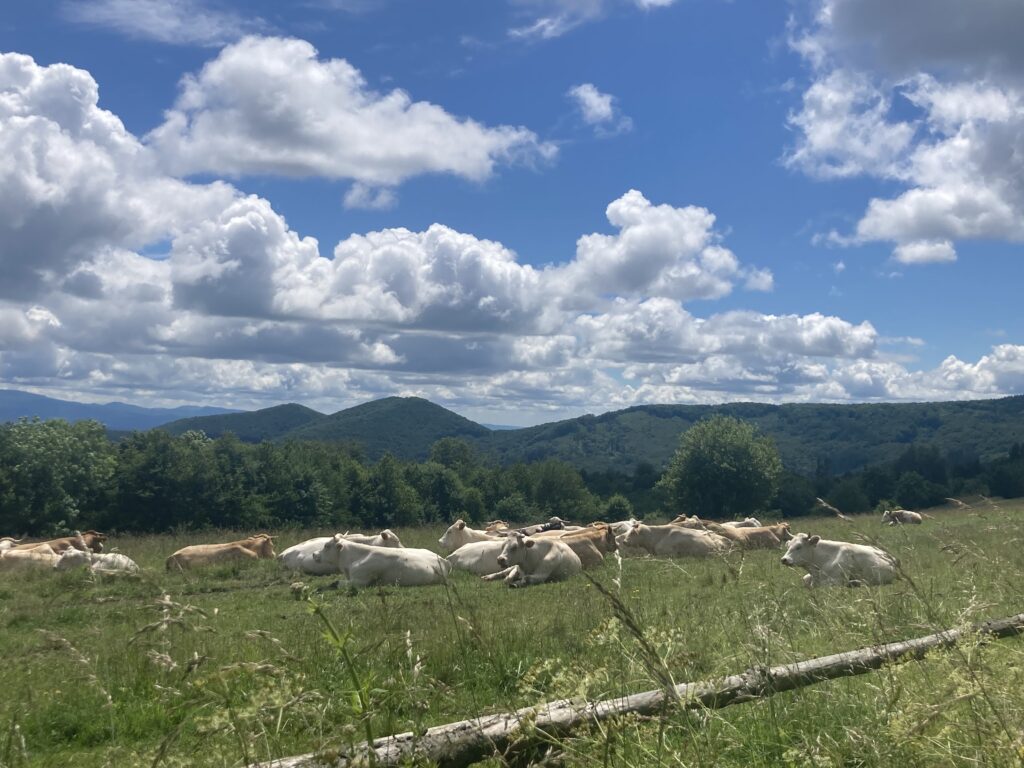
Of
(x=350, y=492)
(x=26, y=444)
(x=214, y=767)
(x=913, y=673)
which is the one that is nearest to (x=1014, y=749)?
(x=913, y=673)

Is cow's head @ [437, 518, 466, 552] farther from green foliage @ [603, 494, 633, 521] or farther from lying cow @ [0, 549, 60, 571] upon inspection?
green foliage @ [603, 494, 633, 521]

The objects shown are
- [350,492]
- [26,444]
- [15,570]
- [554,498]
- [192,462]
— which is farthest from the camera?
[554,498]

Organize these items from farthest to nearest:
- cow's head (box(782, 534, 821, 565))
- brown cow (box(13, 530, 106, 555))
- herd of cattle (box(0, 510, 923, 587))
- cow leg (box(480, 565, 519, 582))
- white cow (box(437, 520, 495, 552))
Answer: white cow (box(437, 520, 495, 552)) → brown cow (box(13, 530, 106, 555)) → cow leg (box(480, 565, 519, 582)) → cow's head (box(782, 534, 821, 565)) → herd of cattle (box(0, 510, 923, 587))

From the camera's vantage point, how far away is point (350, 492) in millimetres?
79625

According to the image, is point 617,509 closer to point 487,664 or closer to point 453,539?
point 453,539

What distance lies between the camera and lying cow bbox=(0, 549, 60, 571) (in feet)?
60.2

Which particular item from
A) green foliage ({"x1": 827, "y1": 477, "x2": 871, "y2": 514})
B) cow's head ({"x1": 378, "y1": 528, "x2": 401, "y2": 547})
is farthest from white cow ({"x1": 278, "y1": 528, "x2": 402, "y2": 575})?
green foliage ({"x1": 827, "y1": 477, "x2": 871, "y2": 514})

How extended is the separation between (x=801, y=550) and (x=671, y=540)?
6719 mm

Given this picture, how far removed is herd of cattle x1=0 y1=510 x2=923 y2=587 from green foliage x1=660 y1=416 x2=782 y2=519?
44929 mm

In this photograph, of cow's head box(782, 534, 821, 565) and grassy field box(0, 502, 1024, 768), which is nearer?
grassy field box(0, 502, 1024, 768)

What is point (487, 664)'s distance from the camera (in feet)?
24.9

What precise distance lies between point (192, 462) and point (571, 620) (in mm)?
62007

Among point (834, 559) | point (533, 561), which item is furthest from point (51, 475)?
point (834, 559)

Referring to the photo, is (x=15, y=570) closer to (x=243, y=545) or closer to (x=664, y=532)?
(x=243, y=545)
